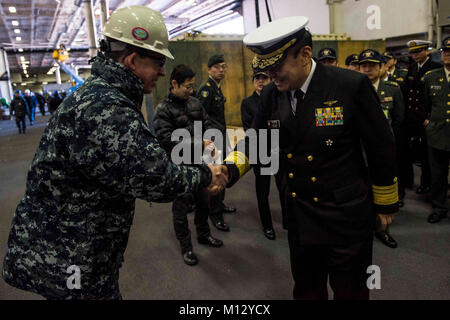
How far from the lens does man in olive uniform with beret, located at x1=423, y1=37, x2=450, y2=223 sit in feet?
12.2

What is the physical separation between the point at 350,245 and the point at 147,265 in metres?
2.19

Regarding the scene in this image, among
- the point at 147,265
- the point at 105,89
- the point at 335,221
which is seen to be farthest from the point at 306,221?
the point at 147,265

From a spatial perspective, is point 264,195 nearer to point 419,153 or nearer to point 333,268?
point 333,268

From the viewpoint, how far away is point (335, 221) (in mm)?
1688

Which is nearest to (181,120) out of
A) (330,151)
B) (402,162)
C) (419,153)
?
(330,151)

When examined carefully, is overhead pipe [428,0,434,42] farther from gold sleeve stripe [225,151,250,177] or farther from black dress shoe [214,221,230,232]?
gold sleeve stripe [225,151,250,177]

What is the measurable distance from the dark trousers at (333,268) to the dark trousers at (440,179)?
8.85 ft

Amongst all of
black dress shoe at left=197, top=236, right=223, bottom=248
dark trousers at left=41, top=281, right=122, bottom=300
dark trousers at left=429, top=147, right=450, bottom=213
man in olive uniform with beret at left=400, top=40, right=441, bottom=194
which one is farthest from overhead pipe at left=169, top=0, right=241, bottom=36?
dark trousers at left=41, top=281, right=122, bottom=300

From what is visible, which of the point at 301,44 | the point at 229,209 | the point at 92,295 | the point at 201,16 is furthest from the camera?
the point at 201,16

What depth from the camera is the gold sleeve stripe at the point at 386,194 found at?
172 cm

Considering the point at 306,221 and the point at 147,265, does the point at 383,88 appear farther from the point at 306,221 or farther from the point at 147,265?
the point at 147,265

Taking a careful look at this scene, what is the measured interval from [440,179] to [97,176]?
4.05 meters

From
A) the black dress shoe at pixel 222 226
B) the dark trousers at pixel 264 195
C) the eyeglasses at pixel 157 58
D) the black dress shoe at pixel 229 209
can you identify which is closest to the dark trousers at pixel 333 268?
the eyeglasses at pixel 157 58

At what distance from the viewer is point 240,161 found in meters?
2.06
